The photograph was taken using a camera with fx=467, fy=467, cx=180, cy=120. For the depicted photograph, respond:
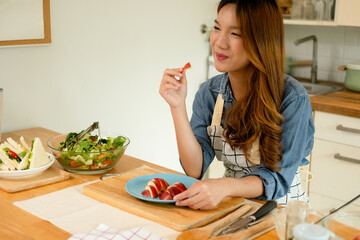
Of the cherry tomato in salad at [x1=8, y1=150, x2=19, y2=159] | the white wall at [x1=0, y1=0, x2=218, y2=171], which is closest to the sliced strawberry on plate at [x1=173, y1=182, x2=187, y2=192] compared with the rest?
the cherry tomato in salad at [x1=8, y1=150, x2=19, y2=159]

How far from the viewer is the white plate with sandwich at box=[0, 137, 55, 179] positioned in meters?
1.56

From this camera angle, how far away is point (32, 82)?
7.36 ft

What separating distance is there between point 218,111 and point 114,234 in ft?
2.53

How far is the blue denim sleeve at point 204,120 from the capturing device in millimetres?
1778

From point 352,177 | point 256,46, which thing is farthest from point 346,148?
point 256,46

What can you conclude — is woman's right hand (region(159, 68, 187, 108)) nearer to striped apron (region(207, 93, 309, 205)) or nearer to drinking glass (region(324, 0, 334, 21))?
striped apron (region(207, 93, 309, 205))

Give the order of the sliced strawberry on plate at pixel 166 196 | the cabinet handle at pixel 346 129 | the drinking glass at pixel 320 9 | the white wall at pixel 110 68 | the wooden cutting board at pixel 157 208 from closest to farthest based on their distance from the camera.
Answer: the wooden cutting board at pixel 157 208, the sliced strawberry on plate at pixel 166 196, the white wall at pixel 110 68, the cabinet handle at pixel 346 129, the drinking glass at pixel 320 9

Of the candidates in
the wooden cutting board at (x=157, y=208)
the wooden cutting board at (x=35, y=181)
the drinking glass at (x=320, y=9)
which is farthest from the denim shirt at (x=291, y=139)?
the drinking glass at (x=320, y=9)

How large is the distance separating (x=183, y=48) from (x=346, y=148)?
118cm

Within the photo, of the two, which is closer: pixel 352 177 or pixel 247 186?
pixel 247 186

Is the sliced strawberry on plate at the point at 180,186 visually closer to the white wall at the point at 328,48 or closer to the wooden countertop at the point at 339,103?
the wooden countertop at the point at 339,103

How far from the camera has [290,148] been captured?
1579 mm

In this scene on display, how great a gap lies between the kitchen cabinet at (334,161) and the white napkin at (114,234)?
5.31 ft

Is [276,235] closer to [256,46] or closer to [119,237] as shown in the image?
[119,237]
